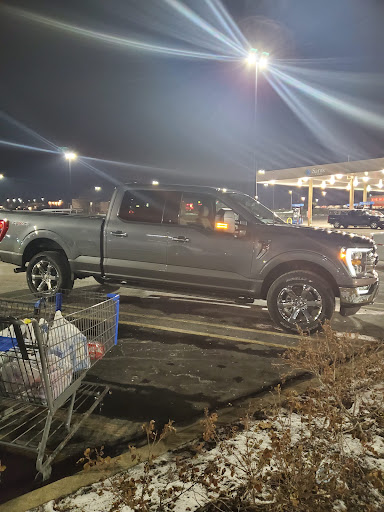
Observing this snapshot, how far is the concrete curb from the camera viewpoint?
7.14 feet

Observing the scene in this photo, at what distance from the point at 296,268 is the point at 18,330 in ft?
12.8

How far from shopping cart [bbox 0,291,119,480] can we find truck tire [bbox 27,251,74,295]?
3.06 meters

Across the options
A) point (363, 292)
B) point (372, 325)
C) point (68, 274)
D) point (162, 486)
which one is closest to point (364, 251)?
point (363, 292)

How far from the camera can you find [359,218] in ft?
102

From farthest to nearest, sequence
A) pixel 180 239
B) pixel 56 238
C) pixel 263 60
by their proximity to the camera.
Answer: pixel 263 60 < pixel 56 238 < pixel 180 239

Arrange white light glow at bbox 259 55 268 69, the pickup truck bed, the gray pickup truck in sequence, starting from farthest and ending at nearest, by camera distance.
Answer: white light glow at bbox 259 55 268 69 < the pickup truck bed < the gray pickup truck

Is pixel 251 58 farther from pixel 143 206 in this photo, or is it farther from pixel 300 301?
pixel 300 301

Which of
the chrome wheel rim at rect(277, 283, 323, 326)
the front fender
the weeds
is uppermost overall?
the front fender

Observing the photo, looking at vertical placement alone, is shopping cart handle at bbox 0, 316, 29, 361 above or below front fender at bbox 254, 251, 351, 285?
below

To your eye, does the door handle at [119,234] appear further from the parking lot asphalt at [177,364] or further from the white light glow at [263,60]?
the white light glow at [263,60]

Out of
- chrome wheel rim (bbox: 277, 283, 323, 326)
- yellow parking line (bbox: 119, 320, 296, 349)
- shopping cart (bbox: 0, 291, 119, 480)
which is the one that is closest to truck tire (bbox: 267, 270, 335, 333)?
chrome wheel rim (bbox: 277, 283, 323, 326)

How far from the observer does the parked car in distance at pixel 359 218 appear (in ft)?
101

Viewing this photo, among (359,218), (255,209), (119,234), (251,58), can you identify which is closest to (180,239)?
(119,234)

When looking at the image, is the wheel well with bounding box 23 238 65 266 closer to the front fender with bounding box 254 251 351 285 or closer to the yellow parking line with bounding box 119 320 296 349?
the yellow parking line with bounding box 119 320 296 349
